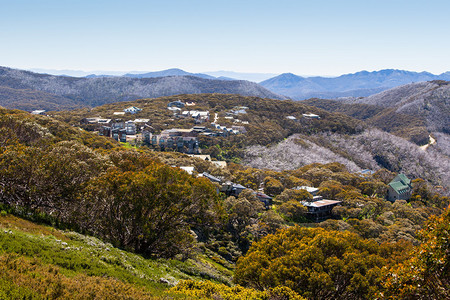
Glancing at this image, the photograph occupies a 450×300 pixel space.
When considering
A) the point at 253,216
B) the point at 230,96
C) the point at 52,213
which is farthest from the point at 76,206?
the point at 230,96

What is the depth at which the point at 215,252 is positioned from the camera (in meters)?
A: 27.8

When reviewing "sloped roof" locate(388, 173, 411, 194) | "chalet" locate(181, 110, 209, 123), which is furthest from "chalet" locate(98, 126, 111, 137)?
"sloped roof" locate(388, 173, 411, 194)

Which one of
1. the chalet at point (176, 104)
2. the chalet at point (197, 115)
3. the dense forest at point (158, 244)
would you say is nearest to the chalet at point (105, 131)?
the chalet at point (197, 115)

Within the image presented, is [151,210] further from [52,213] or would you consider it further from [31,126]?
[31,126]

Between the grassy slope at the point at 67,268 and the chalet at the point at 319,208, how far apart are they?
2705 centimetres

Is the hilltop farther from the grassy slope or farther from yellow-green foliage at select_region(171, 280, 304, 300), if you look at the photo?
the grassy slope

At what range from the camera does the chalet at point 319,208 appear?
38.9 meters

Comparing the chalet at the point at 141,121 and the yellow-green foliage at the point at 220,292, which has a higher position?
the chalet at the point at 141,121

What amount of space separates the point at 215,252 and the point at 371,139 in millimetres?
98957

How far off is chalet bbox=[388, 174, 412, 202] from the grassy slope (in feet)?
157

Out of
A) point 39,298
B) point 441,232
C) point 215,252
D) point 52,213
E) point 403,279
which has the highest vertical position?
point 441,232

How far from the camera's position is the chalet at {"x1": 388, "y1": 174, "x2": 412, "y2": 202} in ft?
168

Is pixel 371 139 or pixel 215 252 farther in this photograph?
pixel 371 139

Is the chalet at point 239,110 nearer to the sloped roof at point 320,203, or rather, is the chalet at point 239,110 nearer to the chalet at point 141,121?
the chalet at point 141,121
